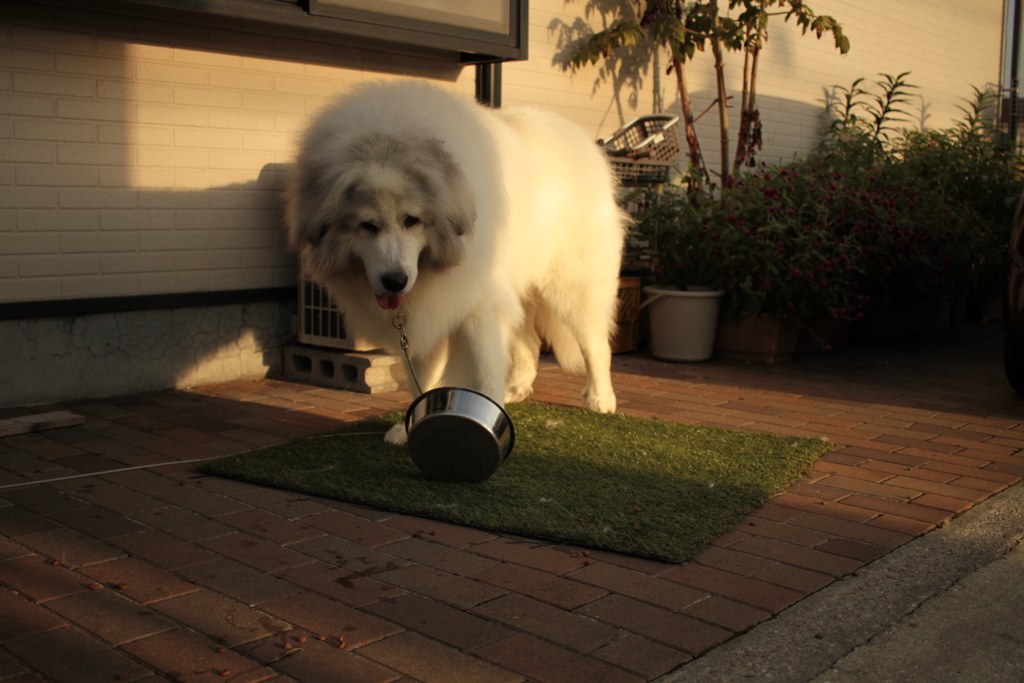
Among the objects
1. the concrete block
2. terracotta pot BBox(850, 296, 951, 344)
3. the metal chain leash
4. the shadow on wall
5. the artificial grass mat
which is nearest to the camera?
the artificial grass mat

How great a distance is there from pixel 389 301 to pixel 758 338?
3865mm

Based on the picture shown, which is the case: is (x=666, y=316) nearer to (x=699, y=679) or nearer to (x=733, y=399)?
(x=733, y=399)

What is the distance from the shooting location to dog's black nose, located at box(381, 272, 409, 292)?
3.34m

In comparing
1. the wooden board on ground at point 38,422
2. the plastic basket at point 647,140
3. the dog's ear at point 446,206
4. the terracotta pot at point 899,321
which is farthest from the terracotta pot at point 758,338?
the wooden board on ground at point 38,422

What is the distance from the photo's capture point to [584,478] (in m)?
3.66

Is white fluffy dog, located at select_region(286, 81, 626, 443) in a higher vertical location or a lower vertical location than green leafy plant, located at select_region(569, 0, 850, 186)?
lower

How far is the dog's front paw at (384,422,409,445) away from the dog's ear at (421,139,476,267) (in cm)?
92

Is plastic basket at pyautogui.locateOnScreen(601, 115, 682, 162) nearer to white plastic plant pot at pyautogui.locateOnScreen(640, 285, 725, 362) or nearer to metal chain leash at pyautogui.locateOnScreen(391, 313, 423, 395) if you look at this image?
white plastic plant pot at pyautogui.locateOnScreen(640, 285, 725, 362)

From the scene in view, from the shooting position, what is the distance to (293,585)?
2611mm

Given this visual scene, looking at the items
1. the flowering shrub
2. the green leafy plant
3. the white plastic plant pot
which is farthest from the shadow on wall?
the green leafy plant

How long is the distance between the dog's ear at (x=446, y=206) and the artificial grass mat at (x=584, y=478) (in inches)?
35.4

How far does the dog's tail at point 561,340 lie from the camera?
5.12 m

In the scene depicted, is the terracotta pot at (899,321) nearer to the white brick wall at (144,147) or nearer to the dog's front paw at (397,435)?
the white brick wall at (144,147)

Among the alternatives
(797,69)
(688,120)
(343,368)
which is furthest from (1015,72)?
(343,368)
